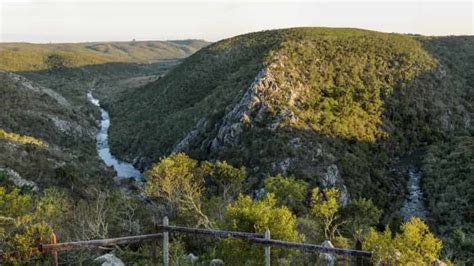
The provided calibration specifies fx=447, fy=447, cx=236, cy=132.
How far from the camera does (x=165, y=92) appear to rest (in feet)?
264

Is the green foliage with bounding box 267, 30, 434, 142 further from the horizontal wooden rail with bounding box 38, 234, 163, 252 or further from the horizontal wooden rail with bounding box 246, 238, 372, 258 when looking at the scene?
the horizontal wooden rail with bounding box 246, 238, 372, 258

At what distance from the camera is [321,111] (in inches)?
2005

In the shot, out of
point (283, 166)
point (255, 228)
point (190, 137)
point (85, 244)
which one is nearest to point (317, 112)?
point (283, 166)

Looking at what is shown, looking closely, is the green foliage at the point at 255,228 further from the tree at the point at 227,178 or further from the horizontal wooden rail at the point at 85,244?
the tree at the point at 227,178

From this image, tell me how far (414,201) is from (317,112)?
45.7 ft

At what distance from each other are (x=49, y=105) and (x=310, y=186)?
50.6 meters

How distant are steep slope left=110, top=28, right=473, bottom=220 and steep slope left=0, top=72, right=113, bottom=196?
697 cm

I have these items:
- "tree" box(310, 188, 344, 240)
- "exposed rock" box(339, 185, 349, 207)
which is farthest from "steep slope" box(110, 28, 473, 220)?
"tree" box(310, 188, 344, 240)

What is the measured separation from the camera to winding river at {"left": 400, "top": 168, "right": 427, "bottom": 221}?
138ft

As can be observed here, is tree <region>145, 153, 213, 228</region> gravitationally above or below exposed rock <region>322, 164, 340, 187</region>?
above

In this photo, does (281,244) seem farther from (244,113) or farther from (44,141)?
(44,141)

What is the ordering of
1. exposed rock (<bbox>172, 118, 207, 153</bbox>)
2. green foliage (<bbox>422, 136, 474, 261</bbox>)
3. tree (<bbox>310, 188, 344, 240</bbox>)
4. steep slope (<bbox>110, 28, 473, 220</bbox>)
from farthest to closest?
exposed rock (<bbox>172, 118, 207, 153</bbox>)
steep slope (<bbox>110, 28, 473, 220</bbox>)
green foliage (<bbox>422, 136, 474, 261</bbox>)
tree (<bbox>310, 188, 344, 240</bbox>)

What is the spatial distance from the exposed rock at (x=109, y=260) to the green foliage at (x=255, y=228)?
128 inches

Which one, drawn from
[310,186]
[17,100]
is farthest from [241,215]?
[17,100]
